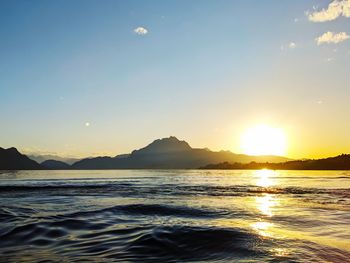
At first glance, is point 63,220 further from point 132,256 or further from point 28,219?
point 132,256

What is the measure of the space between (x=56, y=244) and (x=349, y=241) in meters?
11.7

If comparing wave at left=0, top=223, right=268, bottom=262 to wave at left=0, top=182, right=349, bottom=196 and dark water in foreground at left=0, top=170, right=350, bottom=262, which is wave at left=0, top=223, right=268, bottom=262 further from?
wave at left=0, top=182, right=349, bottom=196

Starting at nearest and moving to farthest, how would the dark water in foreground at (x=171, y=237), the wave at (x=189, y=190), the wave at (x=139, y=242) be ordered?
the dark water in foreground at (x=171, y=237), the wave at (x=139, y=242), the wave at (x=189, y=190)

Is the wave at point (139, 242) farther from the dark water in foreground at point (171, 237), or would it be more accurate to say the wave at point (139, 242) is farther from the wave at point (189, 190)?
the wave at point (189, 190)

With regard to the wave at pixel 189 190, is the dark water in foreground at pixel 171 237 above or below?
above

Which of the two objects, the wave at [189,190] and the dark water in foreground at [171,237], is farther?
the wave at [189,190]

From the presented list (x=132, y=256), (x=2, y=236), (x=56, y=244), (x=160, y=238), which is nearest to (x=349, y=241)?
(x=160, y=238)

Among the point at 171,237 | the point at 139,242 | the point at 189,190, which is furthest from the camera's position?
the point at 189,190

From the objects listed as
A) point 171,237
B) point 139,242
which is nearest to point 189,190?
point 171,237

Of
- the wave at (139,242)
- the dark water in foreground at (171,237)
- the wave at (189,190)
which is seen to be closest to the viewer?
the dark water in foreground at (171,237)

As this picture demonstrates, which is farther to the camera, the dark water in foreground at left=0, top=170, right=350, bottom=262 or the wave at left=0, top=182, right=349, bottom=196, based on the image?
the wave at left=0, top=182, right=349, bottom=196

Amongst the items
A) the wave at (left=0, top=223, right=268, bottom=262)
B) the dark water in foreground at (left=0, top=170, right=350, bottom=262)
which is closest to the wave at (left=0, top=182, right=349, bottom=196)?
the dark water in foreground at (left=0, top=170, right=350, bottom=262)

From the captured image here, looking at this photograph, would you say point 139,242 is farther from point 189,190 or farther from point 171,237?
point 189,190

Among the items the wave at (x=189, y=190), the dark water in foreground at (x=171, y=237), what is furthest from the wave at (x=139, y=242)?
the wave at (x=189, y=190)
